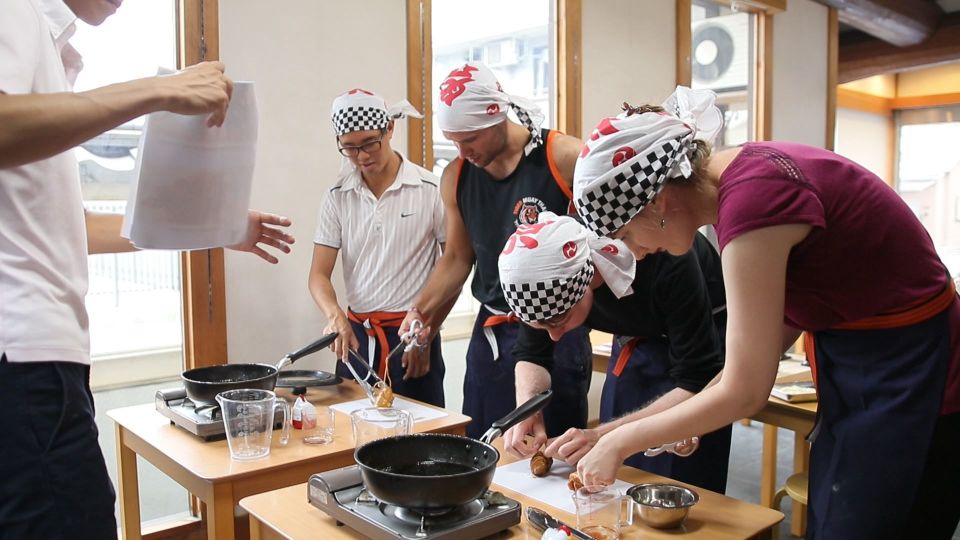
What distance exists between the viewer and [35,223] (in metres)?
1.11

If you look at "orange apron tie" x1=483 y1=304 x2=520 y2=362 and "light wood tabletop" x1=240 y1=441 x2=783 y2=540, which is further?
"orange apron tie" x1=483 y1=304 x2=520 y2=362

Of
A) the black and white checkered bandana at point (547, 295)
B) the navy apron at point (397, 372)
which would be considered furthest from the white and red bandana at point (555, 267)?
the navy apron at point (397, 372)

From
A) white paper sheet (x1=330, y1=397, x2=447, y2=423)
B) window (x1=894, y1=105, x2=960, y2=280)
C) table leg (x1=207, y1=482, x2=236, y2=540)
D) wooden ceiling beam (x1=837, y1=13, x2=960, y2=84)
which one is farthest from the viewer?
window (x1=894, y1=105, x2=960, y2=280)

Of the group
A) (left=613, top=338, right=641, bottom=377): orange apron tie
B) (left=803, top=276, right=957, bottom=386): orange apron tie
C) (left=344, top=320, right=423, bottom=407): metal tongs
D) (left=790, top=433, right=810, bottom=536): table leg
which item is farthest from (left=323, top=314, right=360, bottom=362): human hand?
(left=790, top=433, right=810, bottom=536): table leg

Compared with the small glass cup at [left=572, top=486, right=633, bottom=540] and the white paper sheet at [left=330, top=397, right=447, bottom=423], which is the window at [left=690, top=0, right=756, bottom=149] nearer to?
the white paper sheet at [left=330, top=397, right=447, bottom=423]

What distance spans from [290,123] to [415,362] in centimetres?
121

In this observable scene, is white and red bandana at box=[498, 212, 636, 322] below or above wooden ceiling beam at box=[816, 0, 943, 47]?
below

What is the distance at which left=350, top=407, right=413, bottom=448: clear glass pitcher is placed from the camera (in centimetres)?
197

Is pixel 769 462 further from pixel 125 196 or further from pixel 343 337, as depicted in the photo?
pixel 125 196

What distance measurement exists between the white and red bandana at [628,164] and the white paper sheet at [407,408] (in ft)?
3.30

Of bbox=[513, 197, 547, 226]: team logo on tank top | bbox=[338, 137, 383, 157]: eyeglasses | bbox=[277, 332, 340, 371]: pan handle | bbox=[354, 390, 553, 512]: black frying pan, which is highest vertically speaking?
bbox=[338, 137, 383, 157]: eyeglasses

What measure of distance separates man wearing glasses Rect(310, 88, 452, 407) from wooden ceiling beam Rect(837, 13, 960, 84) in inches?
257

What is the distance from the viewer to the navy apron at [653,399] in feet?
6.37

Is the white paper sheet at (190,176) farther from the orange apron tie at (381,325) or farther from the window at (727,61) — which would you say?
the window at (727,61)
